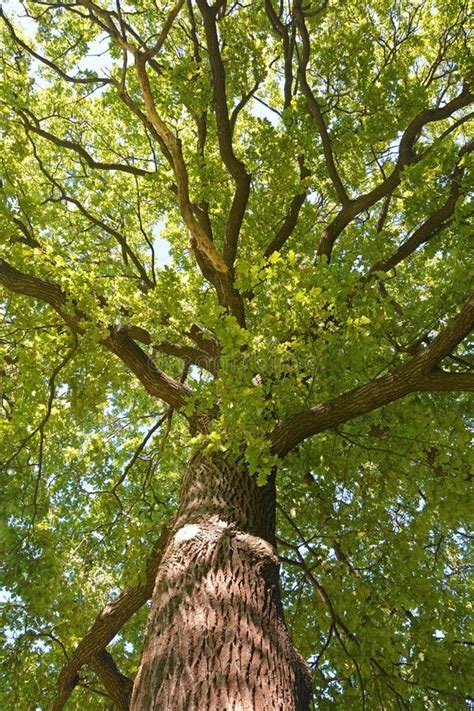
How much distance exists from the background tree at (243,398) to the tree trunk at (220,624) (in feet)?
0.05

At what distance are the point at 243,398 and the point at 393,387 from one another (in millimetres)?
1376

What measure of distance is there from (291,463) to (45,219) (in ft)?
15.2

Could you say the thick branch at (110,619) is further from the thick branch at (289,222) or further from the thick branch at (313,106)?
the thick branch at (313,106)

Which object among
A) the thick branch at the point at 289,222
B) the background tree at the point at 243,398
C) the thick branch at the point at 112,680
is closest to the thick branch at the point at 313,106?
the background tree at the point at 243,398

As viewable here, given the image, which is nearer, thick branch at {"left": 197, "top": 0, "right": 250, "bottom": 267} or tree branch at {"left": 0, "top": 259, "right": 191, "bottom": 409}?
tree branch at {"left": 0, "top": 259, "right": 191, "bottom": 409}

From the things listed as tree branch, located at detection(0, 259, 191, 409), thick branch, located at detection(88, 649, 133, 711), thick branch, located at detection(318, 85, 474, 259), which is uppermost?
thick branch, located at detection(318, 85, 474, 259)

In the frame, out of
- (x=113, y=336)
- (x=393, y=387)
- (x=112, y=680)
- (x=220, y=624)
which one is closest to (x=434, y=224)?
(x=393, y=387)

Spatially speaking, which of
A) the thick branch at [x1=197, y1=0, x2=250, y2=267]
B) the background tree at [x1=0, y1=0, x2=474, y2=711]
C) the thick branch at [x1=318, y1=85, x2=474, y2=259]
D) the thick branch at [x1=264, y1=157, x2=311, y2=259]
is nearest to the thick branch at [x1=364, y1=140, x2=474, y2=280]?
the background tree at [x1=0, y1=0, x2=474, y2=711]

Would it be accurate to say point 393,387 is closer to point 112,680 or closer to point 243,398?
point 243,398

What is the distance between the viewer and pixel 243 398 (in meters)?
3.71

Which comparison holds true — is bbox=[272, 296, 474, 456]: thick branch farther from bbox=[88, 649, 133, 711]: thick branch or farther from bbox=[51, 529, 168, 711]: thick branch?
bbox=[88, 649, 133, 711]: thick branch

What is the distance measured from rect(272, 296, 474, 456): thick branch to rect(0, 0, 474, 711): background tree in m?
0.02

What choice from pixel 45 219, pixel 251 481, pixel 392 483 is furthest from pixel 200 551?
pixel 45 219

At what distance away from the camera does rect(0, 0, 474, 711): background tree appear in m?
3.75
